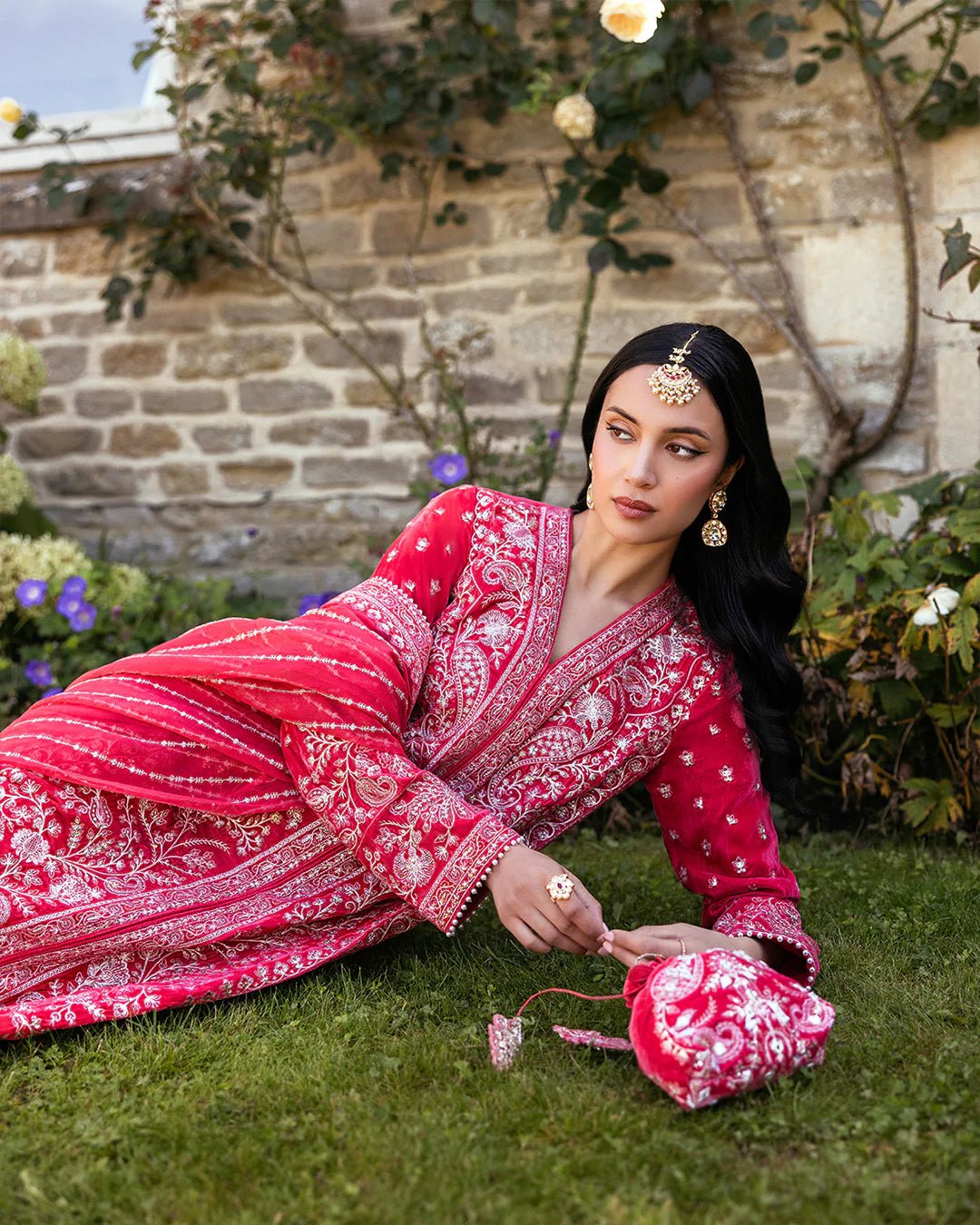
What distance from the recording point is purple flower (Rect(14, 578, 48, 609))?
14.7 ft

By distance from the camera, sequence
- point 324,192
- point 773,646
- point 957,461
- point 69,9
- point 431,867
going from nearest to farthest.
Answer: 1. point 431,867
2. point 773,646
3. point 957,461
4. point 324,192
5. point 69,9

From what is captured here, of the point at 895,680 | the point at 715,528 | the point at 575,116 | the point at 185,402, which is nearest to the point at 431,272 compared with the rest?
the point at 575,116

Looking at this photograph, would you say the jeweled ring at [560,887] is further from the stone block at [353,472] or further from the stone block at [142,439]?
the stone block at [142,439]

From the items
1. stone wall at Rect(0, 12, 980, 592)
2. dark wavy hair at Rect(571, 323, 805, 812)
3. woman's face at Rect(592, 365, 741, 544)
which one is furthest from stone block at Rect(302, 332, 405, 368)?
woman's face at Rect(592, 365, 741, 544)

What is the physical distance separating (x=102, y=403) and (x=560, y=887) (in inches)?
172

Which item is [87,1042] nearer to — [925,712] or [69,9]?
[925,712]

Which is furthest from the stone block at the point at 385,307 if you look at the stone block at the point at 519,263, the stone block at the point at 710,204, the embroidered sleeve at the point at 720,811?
the embroidered sleeve at the point at 720,811

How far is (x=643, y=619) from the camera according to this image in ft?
8.29

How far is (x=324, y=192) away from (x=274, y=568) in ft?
5.33

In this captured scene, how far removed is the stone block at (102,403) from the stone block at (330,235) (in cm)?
110

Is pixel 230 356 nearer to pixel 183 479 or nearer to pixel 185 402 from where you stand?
pixel 185 402

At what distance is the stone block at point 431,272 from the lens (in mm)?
5156

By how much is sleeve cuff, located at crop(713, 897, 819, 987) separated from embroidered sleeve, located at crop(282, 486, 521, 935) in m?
0.49

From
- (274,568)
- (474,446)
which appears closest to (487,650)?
(474,446)
